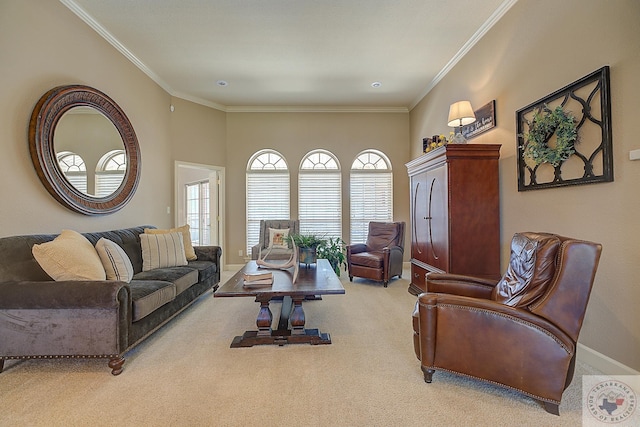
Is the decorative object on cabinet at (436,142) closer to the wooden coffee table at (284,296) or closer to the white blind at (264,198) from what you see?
the wooden coffee table at (284,296)

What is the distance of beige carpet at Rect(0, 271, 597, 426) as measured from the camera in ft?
5.42

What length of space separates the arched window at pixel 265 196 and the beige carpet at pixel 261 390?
129 inches

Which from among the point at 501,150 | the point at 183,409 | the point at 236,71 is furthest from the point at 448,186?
the point at 236,71

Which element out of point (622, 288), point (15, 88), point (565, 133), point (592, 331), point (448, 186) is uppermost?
point (15, 88)

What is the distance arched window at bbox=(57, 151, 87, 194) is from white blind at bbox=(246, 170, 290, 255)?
298 cm

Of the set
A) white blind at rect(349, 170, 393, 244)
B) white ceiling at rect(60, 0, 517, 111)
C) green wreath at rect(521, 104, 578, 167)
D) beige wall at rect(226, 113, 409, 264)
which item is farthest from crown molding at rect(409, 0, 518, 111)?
white blind at rect(349, 170, 393, 244)

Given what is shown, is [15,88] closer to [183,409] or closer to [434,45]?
[183,409]

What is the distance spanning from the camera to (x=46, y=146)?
8.84ft

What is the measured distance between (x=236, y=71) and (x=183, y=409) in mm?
4122

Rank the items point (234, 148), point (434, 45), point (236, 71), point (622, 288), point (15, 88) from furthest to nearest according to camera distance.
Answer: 1. point (234, 148)
2. point (236, 71)
3. point (434, 45)
4. point (15, 88)
5. point (622, 288)

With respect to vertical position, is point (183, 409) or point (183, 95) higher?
point (183, 95)

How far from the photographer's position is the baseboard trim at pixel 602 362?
6.38 feet

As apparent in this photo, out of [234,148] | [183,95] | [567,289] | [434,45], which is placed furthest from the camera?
[234,148]

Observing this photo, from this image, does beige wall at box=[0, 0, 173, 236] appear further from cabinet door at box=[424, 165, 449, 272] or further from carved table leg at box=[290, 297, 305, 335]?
cabinet door at box=[424, 165, 449, 272]
